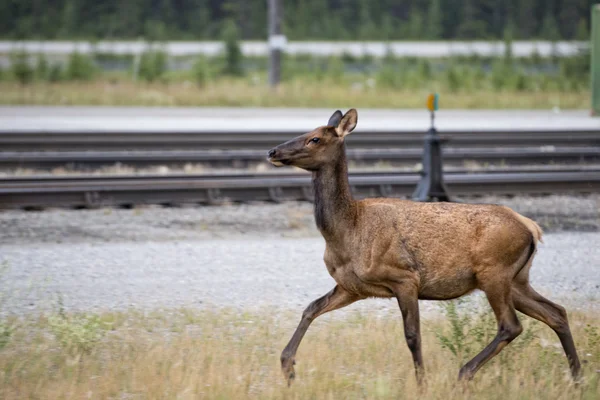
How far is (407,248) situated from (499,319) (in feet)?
2.42

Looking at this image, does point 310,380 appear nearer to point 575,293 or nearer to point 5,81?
point 575,293

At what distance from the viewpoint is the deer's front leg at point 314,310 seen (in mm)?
6113

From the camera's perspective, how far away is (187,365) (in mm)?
6461

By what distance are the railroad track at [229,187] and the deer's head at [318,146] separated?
294 inches

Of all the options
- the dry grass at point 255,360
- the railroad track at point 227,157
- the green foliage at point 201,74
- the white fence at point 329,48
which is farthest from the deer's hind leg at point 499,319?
the white fence at point 329,48

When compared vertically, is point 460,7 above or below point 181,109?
above

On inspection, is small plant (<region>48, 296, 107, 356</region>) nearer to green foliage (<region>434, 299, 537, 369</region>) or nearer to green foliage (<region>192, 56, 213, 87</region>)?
green foliage (<region>434, 299, 537, 369</region>)

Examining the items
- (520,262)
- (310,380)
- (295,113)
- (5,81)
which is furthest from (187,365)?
(5,81)

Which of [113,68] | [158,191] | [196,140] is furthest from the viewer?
[113,68]

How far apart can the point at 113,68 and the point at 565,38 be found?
26531 mm

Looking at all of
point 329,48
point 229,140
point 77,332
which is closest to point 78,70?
point 229,140

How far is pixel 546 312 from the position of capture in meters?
6.33

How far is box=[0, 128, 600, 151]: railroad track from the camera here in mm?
18422

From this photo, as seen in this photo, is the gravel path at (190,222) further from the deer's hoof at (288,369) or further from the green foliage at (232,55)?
the green foliage at (232,55)
